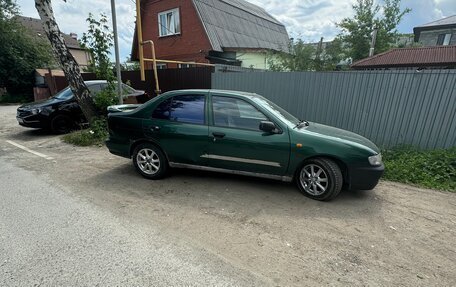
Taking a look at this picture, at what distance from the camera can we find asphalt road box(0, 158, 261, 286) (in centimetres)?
223

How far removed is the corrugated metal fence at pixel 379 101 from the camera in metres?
5.31

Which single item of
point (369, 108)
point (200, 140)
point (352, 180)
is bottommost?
point (352, 180)

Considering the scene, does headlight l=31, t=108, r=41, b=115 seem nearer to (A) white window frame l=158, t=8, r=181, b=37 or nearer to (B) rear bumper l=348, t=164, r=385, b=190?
(B) rear bumper l=348, t=164, r=385, b=190

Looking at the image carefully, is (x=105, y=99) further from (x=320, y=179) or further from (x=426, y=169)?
(x=426, y=169)

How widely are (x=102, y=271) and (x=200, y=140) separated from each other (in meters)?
2.26

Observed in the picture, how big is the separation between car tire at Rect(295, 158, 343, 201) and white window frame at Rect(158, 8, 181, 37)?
1466cm

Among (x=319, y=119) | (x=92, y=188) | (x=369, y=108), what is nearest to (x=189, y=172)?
(x=92, y=188)

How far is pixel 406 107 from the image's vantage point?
5.62m

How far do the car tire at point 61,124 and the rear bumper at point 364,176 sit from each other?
335 inches

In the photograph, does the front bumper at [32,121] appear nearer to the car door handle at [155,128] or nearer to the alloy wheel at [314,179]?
the car door handle at [155,128]

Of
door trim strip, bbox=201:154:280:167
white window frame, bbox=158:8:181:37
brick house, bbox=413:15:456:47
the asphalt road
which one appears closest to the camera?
the asphalt road

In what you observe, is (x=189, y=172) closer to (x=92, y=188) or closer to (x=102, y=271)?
(x=92, y=188)

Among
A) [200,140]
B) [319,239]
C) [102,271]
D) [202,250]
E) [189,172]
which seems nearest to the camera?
[102,271]

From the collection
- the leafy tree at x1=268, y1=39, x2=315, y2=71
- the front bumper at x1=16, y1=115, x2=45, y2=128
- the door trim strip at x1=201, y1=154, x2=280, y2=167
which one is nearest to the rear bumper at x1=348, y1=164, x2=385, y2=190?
the door trim strip at x1=201, y1=154, x2=280, y2=167
